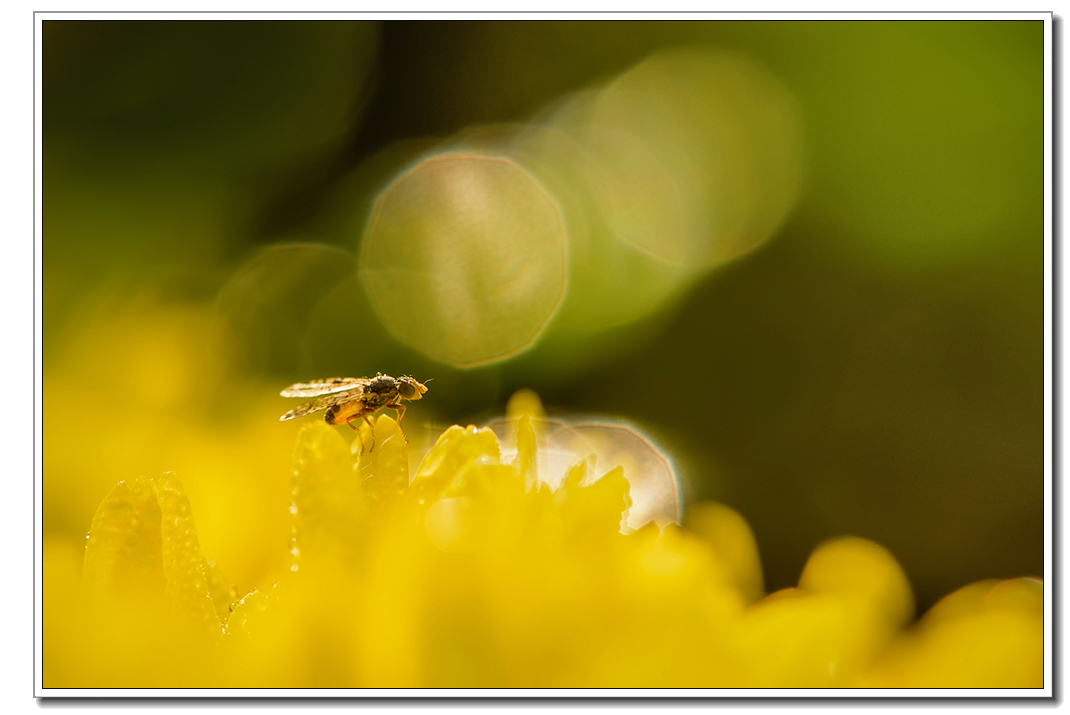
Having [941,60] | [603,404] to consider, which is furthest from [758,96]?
[603,404]

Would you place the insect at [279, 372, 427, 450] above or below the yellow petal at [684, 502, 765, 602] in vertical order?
above

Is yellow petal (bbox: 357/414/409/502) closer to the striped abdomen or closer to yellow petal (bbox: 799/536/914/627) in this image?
the striped abdomen

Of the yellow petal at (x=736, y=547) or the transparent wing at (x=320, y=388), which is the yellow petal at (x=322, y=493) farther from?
the yellow petal at (x=736, y=547)

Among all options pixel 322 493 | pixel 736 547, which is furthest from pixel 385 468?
pixel 736 547

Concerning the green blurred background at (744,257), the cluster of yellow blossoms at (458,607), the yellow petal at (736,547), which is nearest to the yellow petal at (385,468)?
the cluster of yellow blossoms at (458,607)

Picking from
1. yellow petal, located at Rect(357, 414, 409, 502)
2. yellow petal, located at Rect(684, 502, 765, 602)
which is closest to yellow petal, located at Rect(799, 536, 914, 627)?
yellow petal, located at Rect(684, 502, 765, 602)

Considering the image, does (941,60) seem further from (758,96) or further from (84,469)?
(84,469)

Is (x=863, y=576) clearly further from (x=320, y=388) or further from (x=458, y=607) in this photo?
(x=320, y=388)
